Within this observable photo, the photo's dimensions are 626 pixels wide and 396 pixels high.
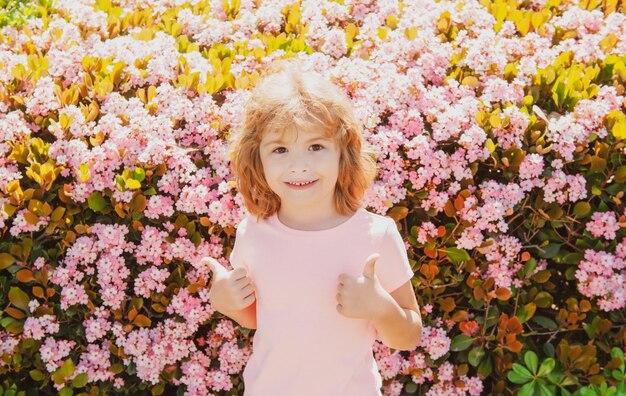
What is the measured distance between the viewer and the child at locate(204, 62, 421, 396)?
2.33 meters

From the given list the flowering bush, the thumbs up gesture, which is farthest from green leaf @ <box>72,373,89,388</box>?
the thumbs up gesture

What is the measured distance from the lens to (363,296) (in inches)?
87.7

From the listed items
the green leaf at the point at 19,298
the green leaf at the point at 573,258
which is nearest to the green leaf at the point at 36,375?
the green leaf at the point at 19,298

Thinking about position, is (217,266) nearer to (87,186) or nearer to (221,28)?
(87,186)

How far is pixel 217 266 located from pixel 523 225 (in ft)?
4.57

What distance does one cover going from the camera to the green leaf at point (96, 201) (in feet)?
10.2

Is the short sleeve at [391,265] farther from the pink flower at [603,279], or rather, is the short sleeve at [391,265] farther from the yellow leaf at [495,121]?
the pink flower at [603,279]

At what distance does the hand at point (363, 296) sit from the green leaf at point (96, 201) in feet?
4.22

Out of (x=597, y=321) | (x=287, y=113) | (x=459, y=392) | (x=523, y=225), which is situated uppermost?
(x=287, y=113)

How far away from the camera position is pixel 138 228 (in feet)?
10.3

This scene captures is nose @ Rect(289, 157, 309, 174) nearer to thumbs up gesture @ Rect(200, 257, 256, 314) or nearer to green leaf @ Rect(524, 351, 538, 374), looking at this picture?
thumbs up gesture @ Rect(200, 257, 256, 314)

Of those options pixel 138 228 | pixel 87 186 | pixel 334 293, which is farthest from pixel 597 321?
pixel 87 186

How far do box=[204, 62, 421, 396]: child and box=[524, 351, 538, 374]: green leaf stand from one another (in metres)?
A: 0.92

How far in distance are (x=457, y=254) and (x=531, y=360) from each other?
1.75 ft
